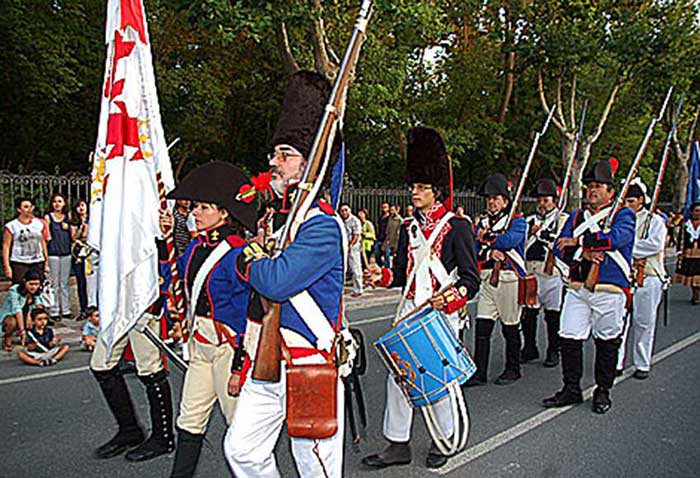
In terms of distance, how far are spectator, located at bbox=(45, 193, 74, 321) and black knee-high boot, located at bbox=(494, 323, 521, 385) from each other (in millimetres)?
6483

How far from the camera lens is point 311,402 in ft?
10.0

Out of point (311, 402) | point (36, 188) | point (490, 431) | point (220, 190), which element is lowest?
point (490, 431)

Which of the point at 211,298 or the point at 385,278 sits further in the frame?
the point at 385,278

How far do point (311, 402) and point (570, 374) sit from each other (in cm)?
374

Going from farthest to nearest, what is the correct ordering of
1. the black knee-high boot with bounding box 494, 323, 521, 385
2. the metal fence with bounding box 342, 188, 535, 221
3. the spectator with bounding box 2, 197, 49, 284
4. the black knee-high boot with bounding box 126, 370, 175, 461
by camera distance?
the metal fence with bounding box 342, 188, 535, 221, the spectator with bounding box 2, 197, 49, 284, the black knee-high boot with bounding box 494, 323, 521, 385, the black knee-high boot with bounding box 126, 370, 175, 461

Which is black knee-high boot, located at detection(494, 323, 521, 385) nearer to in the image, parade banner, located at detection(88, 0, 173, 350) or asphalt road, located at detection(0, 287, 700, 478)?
asphalt road, located at detection(0, 287, 700, 478)

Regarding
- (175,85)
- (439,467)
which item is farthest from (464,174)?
(439,467)

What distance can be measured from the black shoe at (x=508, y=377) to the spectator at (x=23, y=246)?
5.83 m

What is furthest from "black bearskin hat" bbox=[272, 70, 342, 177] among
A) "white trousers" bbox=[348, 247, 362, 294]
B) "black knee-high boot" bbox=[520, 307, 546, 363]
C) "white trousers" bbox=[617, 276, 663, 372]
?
"white trousers" bbox=[348, 247, 362, 294]

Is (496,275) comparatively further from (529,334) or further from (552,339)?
(552,339)

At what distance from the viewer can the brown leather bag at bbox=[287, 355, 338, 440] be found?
3047mm

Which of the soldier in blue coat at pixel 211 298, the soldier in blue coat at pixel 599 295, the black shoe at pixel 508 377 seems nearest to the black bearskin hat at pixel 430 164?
the soldier in blue coat at pixel 211 298

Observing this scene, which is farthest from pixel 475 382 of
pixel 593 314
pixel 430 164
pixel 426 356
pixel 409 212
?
pixel 409 212

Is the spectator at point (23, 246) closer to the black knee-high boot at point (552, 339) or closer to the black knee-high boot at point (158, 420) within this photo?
the black knee-high boot at point (158, 420)
